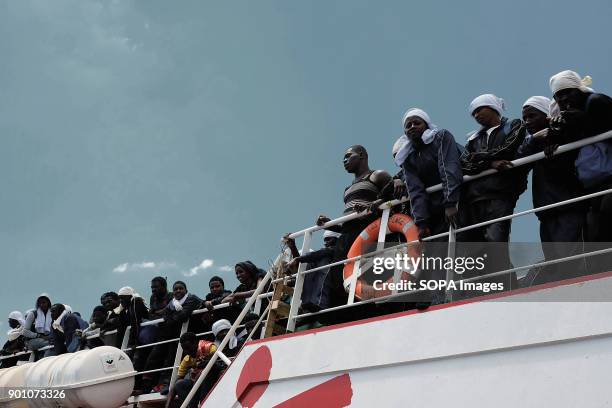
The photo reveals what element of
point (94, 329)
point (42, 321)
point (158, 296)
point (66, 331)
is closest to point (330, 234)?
point (158, 296)

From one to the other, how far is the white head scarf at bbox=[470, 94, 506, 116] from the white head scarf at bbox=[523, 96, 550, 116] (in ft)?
1.57

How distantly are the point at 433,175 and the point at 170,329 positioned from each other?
177 inches

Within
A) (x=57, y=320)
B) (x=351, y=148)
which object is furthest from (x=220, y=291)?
(x=57, y=320)

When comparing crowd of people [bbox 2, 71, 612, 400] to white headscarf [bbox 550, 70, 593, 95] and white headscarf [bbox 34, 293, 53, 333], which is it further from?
white headscarf [bbox 34, 293, 53, 333]

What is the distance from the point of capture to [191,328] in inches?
362

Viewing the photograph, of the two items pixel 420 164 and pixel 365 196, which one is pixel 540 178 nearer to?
pixel 420 164

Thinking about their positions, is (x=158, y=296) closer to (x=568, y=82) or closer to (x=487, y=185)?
(x=487, y=185)

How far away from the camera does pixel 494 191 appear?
5461 mm

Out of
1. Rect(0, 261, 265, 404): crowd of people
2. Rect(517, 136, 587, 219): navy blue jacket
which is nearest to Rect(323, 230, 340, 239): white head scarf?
Rect(0, 261, 265, 404): crowd of people

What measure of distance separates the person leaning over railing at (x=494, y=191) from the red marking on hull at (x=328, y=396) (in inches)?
49.9

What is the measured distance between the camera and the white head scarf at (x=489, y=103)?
232 inches

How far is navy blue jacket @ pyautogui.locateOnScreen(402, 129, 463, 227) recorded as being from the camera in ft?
18.5

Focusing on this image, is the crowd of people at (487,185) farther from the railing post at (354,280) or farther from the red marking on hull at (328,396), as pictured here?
the red marking on hull at (328,396)

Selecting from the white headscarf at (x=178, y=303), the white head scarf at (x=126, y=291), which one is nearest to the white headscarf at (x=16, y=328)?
the white head scarf at (x=126, y=291)
